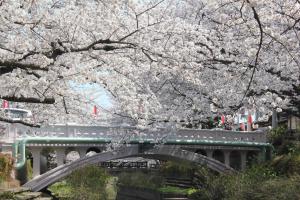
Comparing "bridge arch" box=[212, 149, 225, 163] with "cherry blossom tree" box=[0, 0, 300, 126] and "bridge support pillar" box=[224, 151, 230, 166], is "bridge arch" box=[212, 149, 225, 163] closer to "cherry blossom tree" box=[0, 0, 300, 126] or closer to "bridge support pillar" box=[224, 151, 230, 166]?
"bridge support pillar" box=[224, 151, 230, 166]

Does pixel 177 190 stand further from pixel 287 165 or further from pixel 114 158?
pixel 287 165

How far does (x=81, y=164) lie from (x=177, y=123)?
9531 mm

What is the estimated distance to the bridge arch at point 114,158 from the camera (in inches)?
1086

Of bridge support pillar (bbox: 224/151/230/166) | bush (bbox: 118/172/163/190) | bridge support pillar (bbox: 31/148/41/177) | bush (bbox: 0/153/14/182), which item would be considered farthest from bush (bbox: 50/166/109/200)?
bush (bbox: 118/172/163/190)

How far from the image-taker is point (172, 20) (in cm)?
1249

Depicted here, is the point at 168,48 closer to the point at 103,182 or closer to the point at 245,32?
the point at 245,32

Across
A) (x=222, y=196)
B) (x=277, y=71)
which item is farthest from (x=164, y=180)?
(x=277, y=71)

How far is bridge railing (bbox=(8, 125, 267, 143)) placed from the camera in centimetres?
2331

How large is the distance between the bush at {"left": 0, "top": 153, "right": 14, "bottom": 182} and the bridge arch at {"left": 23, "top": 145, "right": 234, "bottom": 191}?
1853 millimetres

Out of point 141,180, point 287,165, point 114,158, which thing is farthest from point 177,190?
point 287,165

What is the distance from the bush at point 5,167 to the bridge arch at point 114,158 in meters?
1.85

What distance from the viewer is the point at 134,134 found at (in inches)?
1007

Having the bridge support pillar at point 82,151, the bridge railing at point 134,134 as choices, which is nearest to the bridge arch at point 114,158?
the bridge support pillar at point 82,151

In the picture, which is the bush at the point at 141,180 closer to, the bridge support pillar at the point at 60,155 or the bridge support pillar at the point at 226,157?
the bridge support pillar at the point at 226,157
